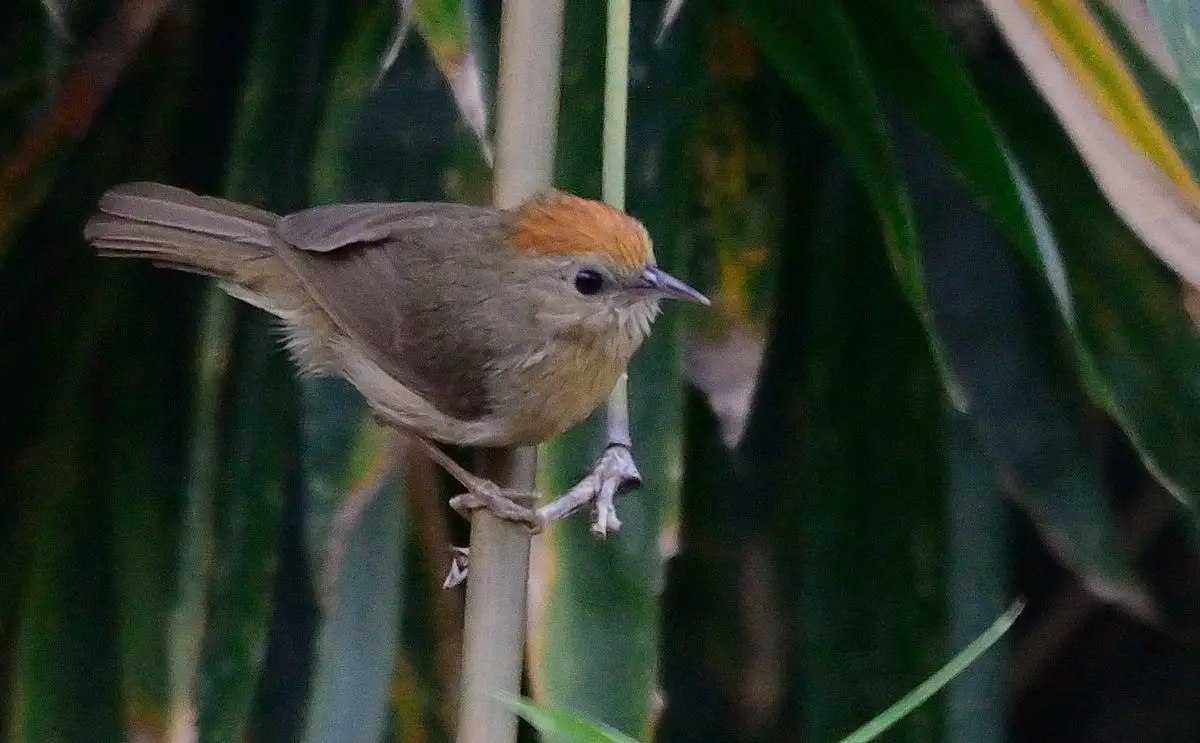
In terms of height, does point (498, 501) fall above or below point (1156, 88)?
below

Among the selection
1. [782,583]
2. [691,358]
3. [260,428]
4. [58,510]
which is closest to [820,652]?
[782,583]

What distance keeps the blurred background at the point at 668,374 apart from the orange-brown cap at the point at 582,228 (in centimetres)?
12

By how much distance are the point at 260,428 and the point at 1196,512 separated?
101cm

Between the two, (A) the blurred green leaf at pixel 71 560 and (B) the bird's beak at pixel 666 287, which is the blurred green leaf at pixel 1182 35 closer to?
(B) the bird's beak at pixel 666 287

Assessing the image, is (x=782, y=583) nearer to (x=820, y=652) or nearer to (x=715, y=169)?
(x=820, y=652)

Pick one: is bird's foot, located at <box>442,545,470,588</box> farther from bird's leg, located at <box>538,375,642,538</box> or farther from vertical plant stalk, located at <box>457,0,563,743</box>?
bird's leg, located at <box>538,375,642,538</box>

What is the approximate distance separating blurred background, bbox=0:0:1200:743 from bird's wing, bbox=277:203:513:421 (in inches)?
3.6

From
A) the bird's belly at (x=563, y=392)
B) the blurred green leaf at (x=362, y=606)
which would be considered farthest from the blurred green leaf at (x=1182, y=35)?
the blurred green leaf at (x=362, y=606)

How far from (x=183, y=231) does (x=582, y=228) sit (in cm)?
47

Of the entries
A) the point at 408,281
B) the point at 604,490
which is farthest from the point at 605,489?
the point at 408,281

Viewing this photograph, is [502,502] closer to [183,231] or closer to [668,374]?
[668,374]

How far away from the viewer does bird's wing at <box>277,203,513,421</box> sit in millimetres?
1352

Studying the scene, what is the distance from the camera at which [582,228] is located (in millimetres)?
1229

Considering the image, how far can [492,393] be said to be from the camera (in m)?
1.30
